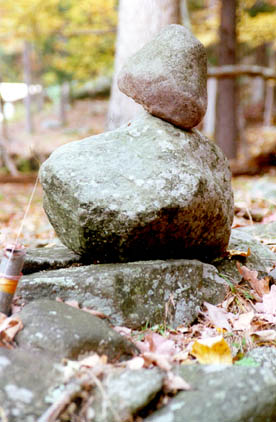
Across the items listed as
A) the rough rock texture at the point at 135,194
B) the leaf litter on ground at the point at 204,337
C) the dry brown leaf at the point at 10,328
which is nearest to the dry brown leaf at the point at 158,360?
the leaf litter on ground at the point at 204,337

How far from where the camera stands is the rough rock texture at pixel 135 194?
2689mm

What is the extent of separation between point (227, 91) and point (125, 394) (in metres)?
10.1

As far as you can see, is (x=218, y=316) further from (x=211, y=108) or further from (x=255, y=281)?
(x=211, y=108)

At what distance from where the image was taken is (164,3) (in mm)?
5633

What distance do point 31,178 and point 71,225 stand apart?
748 centimetres

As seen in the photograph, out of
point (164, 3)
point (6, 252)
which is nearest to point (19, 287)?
point (6, 252)

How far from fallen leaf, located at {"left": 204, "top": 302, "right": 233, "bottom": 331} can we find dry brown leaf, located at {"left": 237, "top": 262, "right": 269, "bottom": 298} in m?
0.48

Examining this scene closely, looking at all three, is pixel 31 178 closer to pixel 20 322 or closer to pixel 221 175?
pixel 221 175

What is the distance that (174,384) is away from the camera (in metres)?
1.90

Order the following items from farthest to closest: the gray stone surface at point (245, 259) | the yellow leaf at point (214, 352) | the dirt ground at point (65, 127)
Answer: the dirt ground at point (65, 127) → the gray stone surface at point (245, 259) → the yellow leaf at point (214, 352)

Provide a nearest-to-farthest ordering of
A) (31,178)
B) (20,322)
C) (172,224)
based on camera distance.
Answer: (20,322), (172,224), (31,178)

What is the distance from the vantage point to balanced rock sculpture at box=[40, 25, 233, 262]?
2703 millimetres

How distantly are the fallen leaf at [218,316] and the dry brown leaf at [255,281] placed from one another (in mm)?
479

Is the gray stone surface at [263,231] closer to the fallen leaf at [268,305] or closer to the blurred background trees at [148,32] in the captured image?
the fallen leaf at [268,305]
